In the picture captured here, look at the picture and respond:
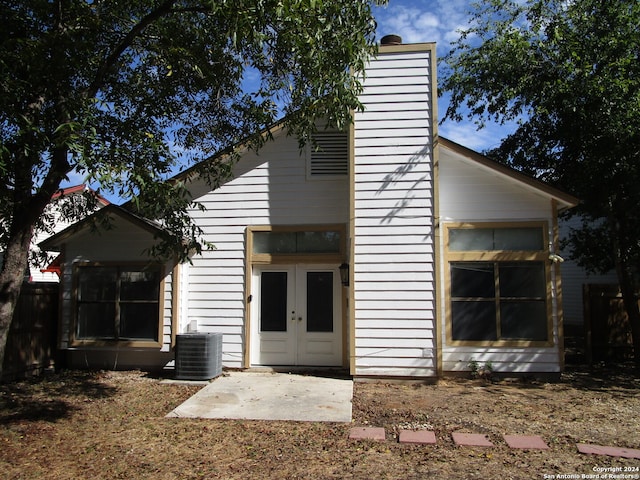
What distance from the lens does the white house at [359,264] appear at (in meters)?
8.55

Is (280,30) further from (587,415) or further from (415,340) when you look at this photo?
(587,415)

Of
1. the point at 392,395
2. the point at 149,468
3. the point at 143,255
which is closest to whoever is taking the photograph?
the point at 149,468

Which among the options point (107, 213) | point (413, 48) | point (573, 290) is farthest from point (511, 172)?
point (573, 290)

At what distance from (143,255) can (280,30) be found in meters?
5.10

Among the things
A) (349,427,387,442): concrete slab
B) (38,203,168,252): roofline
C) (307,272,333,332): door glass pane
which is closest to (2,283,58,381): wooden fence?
(38,203,168,252): roofline

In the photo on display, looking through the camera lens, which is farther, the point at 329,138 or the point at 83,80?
the point at 329,138

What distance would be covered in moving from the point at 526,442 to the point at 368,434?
178cm

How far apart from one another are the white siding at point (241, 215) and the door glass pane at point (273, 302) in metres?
0.42

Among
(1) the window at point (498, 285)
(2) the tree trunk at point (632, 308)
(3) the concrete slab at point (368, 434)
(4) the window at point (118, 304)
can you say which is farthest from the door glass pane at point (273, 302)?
(2) the tree trunk at point (632, 308)

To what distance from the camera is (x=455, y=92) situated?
12203mm

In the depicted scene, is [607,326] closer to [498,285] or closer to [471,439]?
[498,285]

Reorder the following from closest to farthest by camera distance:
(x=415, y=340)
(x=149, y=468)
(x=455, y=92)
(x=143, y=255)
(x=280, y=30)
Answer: (x=149, y=468) < (x=280, y=30) < (x=415, y=340) < (x=143, y=255) < (x=455, y=92)

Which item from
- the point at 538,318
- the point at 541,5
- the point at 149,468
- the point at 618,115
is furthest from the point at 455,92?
the point at 149,468

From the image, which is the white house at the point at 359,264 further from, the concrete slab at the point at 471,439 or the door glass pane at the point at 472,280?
the concrete slab at the point at 471,439
